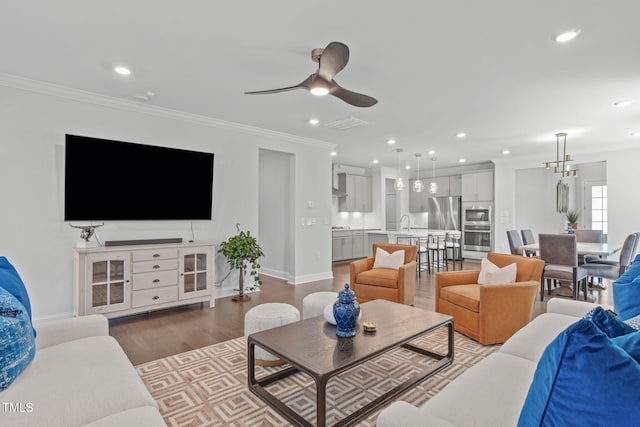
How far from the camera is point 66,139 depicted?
11.8 feet

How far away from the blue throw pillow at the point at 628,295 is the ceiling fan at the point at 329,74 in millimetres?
2174

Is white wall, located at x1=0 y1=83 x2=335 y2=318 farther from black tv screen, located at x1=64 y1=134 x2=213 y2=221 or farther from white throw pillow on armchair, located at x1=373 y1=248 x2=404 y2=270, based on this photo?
white throw pillow on armchair, located at x1=373 y1=248 x2=404 y2=270

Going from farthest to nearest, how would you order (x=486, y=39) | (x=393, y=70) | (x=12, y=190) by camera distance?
(x=12, y=190) < (x=393, y=70) < (x=486, y=39)

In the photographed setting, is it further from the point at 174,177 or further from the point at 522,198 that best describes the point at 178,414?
the point at 522,198

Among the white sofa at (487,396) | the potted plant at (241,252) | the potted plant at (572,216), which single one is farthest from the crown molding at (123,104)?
the potted plant at (572,216)

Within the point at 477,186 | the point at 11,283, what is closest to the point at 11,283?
the point at 11,283

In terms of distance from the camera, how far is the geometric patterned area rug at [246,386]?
6.79ft

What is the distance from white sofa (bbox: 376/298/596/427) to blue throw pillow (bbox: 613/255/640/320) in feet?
1.34

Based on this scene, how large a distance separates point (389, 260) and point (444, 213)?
5.38 m

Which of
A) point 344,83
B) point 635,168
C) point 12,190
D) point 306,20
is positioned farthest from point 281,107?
point 635,168

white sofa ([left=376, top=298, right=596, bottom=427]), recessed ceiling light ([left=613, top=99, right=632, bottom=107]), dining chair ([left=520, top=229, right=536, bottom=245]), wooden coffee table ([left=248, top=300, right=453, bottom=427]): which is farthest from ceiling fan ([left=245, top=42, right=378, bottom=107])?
dining chair ([left=520, top=229, right=536, bottom=245])

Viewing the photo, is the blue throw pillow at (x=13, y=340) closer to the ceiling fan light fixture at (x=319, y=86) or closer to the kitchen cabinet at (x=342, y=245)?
the ceiling fan light fixture at (x=319, y=86)

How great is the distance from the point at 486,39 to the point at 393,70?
32.8 inches

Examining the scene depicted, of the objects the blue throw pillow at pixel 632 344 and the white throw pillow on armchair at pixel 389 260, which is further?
the white throw pillow on armchair at pixel 389 260
